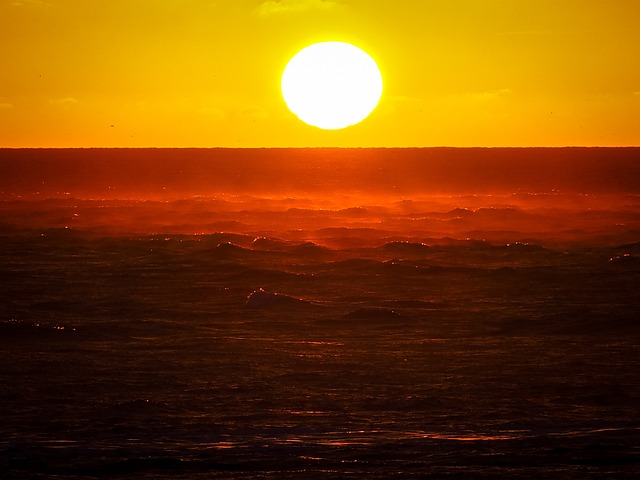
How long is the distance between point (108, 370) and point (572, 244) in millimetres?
37971

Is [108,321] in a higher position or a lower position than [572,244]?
lower

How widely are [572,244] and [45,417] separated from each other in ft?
138

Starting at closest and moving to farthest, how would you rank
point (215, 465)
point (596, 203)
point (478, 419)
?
point (215, 465)
point (478, 419)
point (596, 203)

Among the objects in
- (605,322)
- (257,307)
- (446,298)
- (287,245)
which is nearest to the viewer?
(605,322)

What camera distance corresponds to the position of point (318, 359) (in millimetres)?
24734

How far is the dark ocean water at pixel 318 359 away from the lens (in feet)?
51.3

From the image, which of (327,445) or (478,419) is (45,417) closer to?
(327,445)

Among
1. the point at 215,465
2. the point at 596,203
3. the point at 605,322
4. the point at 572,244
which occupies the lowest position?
the point at 215,465

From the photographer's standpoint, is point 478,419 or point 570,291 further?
point 570,291

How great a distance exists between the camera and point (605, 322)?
3044 cm

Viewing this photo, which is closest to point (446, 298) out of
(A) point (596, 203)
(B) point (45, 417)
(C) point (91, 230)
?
(B) point (45, 417)

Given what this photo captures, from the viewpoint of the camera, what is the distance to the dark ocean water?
15.6m

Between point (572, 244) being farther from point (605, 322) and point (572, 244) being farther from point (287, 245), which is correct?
point (605, 322)

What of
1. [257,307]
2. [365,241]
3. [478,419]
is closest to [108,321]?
[257,307]
